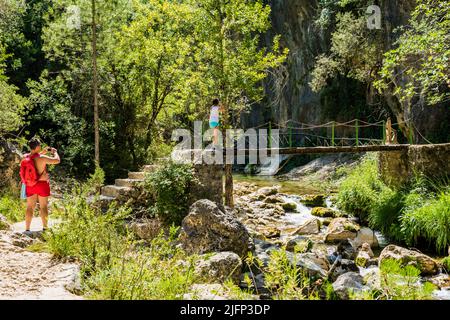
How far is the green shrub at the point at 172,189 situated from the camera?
10.1 metres

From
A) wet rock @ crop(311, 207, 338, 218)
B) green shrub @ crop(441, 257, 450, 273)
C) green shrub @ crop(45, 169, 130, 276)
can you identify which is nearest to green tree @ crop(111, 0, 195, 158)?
wet rock @ crop(311, 207, 338, 218)

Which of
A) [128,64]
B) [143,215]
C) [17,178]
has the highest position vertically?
[128,64]

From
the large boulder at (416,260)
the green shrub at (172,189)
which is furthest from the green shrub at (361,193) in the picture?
the green shrub at (172,189)

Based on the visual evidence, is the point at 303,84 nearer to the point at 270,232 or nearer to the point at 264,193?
the point at 264,193

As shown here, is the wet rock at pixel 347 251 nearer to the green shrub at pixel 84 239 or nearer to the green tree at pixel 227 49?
the green tree at pixel 227 49

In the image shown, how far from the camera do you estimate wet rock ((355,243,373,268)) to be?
29.7 ft

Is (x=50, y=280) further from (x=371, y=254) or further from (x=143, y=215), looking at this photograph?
(x=371, y=254)

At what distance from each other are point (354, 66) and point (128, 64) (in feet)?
38.3

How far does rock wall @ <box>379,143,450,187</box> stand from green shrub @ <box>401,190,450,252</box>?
3.65 feet

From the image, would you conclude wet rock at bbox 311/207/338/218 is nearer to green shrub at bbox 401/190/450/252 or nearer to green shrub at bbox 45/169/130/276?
green shrub at bbox 401/190/450/252

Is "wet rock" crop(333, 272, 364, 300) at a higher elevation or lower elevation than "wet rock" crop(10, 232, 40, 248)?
lower

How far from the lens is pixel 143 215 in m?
10.4
